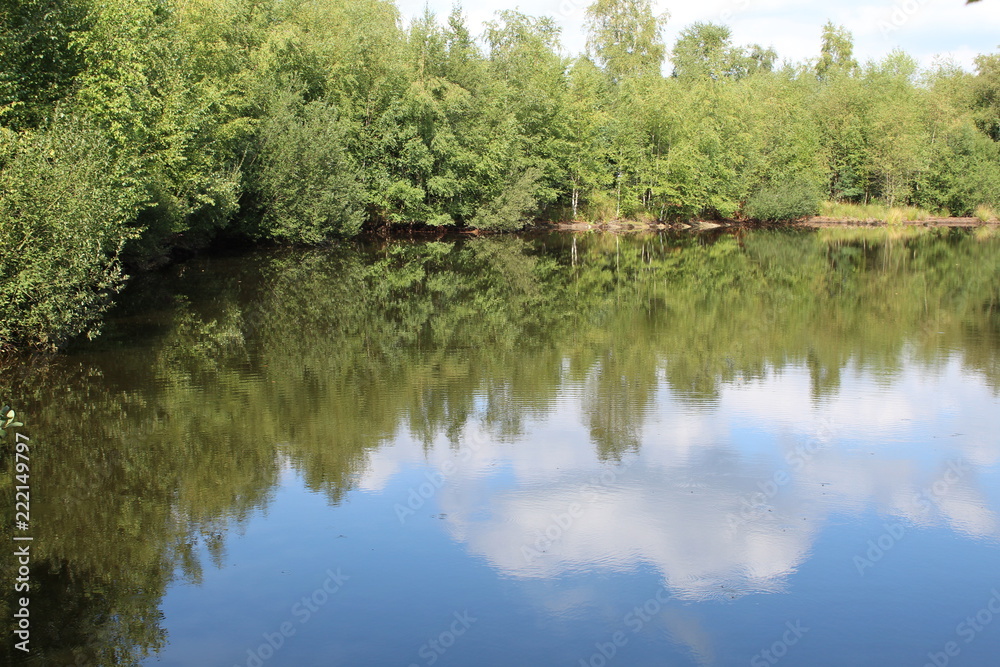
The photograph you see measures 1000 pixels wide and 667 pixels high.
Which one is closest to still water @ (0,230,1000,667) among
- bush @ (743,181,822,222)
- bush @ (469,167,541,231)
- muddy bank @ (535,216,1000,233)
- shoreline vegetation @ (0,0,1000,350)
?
shoreline vegetation @ (0,0,1000,350)

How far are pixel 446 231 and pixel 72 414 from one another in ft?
127

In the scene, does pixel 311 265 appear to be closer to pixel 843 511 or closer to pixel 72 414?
pixel 72 414

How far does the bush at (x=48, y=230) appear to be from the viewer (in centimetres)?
1412

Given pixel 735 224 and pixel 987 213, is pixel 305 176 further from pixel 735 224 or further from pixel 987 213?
pixel 987 213

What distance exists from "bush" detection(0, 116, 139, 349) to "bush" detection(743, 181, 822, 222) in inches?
2004

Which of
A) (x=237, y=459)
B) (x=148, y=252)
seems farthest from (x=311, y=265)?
(x=237, y=459)

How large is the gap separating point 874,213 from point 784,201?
8.83 meters

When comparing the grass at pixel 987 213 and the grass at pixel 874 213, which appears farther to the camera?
the grass at pixel 874 213

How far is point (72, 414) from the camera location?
12.1 meters

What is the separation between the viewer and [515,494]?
9430 millimetres

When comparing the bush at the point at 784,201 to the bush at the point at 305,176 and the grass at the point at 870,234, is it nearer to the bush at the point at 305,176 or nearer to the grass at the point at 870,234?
the grass at the point at 870,234

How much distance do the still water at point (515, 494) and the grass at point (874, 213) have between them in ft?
150

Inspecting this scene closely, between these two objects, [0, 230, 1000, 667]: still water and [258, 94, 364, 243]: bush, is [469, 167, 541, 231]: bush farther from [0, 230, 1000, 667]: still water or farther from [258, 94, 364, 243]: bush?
[0, 230, 1000, 667]: still water

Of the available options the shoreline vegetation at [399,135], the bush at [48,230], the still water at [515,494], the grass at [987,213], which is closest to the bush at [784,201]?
the shoreline vegetation at [399,135]
